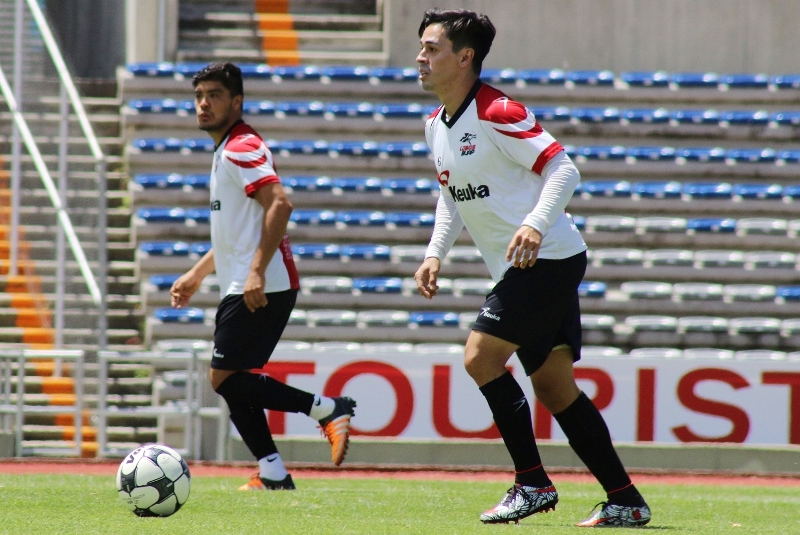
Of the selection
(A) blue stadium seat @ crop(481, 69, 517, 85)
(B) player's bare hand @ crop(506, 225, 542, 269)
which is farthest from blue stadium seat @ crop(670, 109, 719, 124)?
(B) player's bare hand @ crop(506, 225, 542, 269)

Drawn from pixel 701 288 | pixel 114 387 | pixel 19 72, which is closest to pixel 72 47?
pixel 19 72

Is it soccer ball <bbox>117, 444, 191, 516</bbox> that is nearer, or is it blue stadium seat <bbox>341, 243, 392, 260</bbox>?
soccer ball <bbox>117, 444, 191, 516</bbox>

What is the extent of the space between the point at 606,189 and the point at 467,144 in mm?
9031

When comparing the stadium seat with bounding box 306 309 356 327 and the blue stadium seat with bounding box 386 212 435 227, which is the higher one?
the blue stadium seat with bounding box 386 212 435 227

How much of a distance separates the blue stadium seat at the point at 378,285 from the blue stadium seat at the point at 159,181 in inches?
91.9

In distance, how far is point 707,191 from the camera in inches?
513

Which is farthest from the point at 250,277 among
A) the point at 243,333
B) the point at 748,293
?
the point at 748,293

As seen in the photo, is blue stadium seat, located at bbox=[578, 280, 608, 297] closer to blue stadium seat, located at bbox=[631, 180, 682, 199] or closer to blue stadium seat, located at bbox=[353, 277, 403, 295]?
blue stadium seat, located at bbox=[631, 180, 682, 199]

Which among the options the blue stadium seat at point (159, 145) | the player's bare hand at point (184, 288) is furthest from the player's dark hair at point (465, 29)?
the blue stadium seat at point (159, 145)

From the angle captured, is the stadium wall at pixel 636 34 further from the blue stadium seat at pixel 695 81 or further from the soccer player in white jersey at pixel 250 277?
the soccer player in white jersey at pixel 250 277

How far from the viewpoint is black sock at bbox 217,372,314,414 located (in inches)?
219

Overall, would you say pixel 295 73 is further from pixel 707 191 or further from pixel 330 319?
pixel 707 191

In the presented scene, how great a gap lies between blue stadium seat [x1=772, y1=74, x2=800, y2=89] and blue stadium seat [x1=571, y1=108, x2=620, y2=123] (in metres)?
2.06

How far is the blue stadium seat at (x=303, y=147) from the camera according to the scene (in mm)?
13344
